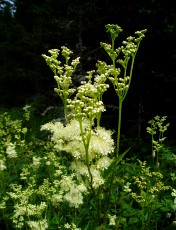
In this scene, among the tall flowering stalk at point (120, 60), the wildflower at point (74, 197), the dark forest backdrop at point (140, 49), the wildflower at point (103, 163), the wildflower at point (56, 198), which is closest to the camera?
the wildflower at point (103, 163)

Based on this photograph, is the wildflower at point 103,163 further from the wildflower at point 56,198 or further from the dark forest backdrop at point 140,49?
the dark forest backdrop at point 140,49

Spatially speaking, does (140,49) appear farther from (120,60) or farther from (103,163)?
(103,163)

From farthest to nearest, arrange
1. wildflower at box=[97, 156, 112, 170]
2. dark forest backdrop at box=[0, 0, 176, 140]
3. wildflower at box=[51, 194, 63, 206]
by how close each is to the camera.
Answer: dark forest backdrop at box=[0, 0, 176, 140]
wildflower at box=[51, 194, 63, 206]
wildflower at box=[97, 156, 112, 170]

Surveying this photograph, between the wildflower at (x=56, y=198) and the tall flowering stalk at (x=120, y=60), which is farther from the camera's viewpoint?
the wildflower at (x=56, y=198)

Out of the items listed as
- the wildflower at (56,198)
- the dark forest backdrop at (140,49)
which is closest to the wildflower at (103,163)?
the wildflower at (56,198)

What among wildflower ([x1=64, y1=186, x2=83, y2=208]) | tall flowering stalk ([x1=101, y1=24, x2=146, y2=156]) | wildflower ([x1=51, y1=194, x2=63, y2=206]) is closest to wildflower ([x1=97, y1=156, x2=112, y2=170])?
tall flowering stalk ([x1=101, y1=24, x2=146, y2=156])

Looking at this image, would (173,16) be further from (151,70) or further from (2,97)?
(2,97)

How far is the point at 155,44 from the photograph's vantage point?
7582 millimetres

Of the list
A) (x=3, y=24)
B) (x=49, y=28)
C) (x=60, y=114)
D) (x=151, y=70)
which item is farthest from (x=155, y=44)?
(x=3, y=24)

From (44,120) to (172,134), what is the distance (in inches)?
194

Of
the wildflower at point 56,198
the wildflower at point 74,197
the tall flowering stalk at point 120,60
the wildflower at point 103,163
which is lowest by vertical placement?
the wildflower at point 56,198

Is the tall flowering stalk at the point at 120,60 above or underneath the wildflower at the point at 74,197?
above

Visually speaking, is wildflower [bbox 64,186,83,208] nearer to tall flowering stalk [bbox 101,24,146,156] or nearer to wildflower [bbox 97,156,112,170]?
wildflower [bbox 97,156,112,170]

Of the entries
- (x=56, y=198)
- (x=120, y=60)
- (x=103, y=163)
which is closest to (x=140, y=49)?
(x=120, y=60)
